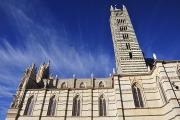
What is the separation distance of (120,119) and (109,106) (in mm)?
8043

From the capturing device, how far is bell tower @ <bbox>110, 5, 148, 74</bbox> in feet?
113

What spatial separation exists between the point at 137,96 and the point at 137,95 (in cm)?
14

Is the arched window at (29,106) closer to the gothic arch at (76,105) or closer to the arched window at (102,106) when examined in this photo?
the gothic arch at (76,105)

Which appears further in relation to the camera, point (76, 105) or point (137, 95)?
point (76, 105)

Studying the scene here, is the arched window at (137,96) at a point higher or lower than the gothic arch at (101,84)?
lower

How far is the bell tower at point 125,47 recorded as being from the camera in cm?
3453

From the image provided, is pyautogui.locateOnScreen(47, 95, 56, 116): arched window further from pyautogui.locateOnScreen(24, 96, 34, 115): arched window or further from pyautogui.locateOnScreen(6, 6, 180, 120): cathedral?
pyautogui.locateOnScreen(24, 96, 34, 115): arched window

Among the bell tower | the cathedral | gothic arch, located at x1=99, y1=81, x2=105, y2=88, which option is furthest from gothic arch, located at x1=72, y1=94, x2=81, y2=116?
the bell tower

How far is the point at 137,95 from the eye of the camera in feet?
77.1

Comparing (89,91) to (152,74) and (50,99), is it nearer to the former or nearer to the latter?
(50,99)

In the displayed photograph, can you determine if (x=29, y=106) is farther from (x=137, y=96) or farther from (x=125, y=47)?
(x=125, y=47)

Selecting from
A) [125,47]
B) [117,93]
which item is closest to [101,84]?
[125,47]

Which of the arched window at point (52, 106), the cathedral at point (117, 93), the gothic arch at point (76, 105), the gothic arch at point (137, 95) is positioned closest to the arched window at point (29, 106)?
the cathedral at point (117, 93)

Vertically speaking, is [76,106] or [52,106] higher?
[52,106]
